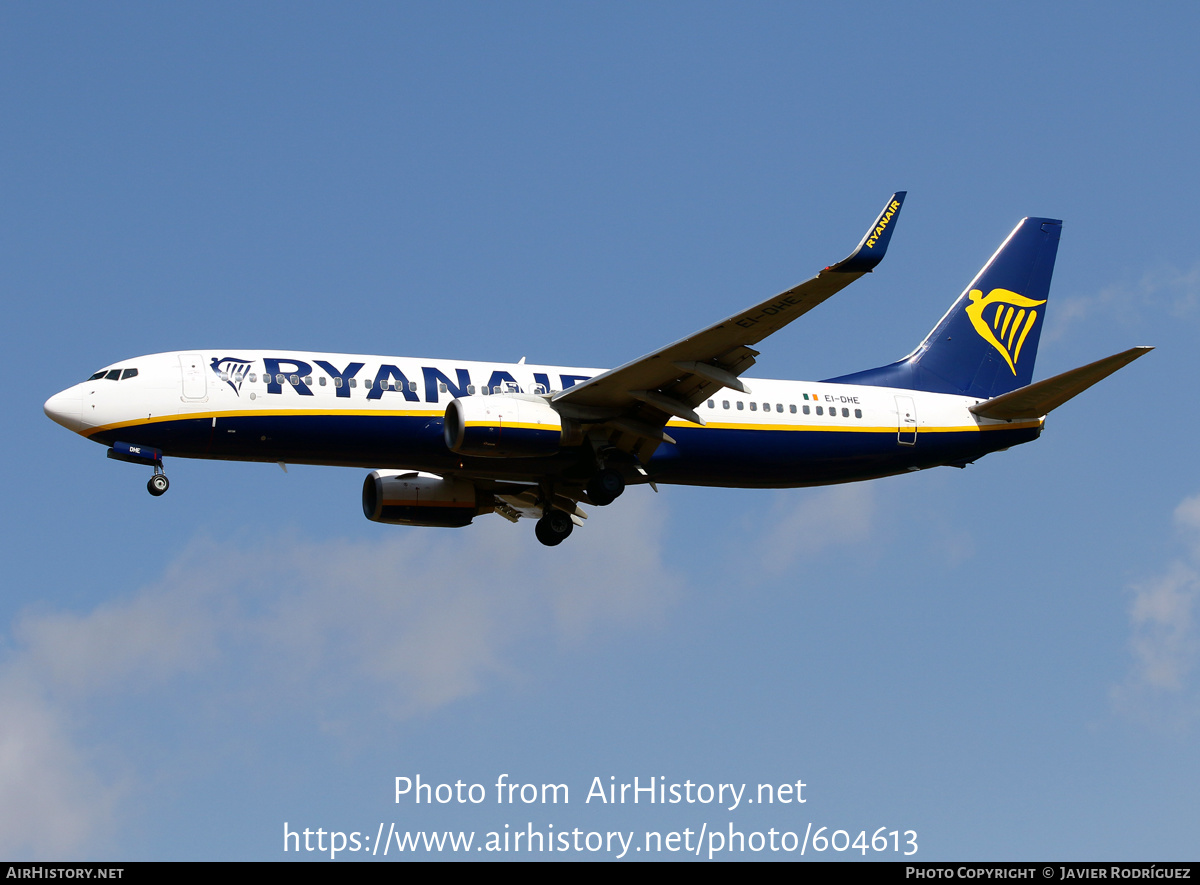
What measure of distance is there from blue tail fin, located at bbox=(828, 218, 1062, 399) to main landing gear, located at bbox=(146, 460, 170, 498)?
716 inches

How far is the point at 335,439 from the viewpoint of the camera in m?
34.1

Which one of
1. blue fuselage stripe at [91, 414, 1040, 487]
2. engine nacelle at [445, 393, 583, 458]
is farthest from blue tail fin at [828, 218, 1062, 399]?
engine nacelle at [445, 393, 583, 458]

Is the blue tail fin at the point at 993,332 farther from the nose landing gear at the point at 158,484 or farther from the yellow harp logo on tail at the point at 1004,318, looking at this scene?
the nose landing gear at the point at 158,484

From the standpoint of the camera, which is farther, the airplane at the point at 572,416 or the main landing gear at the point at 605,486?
the main landing gear at the point at 605,486

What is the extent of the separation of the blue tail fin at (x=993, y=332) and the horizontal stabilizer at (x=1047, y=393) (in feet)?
5.68

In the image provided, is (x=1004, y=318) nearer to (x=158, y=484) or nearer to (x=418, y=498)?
(x=418, y=498)

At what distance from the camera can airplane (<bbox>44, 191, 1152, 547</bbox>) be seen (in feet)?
110

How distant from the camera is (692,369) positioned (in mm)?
33500

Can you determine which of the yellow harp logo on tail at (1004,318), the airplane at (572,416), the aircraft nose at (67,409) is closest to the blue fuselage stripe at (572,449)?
the airplane at (572,416)

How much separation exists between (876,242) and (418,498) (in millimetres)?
16697

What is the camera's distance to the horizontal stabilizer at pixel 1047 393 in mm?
35531
